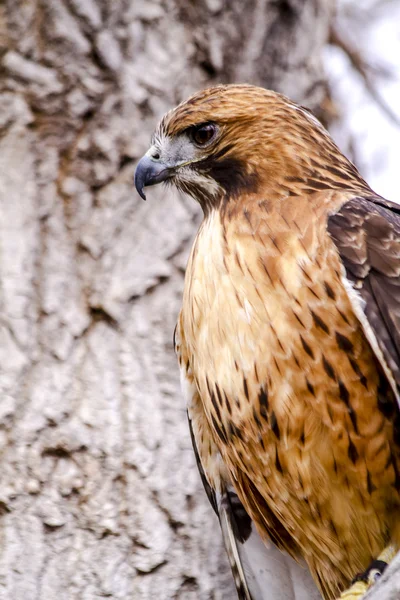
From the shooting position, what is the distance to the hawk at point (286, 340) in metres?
2.67

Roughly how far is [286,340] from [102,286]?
1362mm

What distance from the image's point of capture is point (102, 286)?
12.7ft

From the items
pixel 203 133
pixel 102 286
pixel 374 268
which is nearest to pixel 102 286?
pixel 102 286

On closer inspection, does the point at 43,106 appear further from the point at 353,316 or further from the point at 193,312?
the point at 353,316

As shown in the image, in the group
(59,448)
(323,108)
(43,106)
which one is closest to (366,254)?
(59,448)

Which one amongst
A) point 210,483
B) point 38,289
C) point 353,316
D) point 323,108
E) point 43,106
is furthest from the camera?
point 323,108

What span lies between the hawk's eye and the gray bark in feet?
2.77

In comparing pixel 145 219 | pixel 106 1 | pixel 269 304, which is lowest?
pixel 145 219

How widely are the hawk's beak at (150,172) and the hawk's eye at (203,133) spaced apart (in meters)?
0.17

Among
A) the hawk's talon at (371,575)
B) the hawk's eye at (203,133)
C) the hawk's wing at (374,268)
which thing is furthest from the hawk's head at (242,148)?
the hawk's talon at (371,575)

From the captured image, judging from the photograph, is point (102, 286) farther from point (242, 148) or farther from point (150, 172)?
point (242, 148)

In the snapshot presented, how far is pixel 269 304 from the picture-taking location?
2.78m

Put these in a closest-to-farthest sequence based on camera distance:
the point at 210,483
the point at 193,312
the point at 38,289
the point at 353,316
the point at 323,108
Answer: the point at 353,316, the point at 193,312, the point at 210,483, the point at 38,289, the point at 323,108

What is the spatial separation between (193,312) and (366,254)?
683 millimetres
